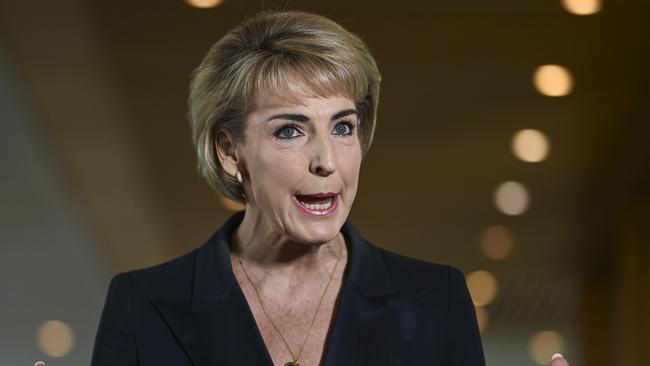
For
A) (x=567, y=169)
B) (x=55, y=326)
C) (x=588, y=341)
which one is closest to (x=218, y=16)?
(x=567, y=169)

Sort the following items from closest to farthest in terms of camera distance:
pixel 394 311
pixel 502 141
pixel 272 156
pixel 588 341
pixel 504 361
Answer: pixel 272 156
pixel 394 311
pixel 502 141
pixel 588 341
pixel 504 361

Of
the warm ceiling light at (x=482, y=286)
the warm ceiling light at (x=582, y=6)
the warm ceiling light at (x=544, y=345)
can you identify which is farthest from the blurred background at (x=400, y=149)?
the warm ceiling light at (x=544, y=345)

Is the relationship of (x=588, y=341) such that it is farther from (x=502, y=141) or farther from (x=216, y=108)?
(x=216, y=108)

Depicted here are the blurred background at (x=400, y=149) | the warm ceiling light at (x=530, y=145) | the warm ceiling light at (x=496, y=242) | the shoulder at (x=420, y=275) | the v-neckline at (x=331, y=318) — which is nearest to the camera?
the v-neckline at (x=331, y=318)

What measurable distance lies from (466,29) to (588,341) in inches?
287

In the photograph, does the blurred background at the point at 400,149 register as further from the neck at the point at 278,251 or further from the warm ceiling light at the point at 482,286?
the neck at the point at 278,251

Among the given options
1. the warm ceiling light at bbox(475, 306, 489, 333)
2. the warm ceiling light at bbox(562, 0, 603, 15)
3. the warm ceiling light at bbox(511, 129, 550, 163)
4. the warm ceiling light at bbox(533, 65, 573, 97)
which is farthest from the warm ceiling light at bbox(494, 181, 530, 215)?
the warm ceiling light at bbox(475, 306, 489, 333)

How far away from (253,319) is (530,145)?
6.13 metres

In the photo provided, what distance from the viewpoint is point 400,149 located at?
802 cm

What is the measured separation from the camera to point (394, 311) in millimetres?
2127

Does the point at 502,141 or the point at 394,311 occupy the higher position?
the point at 394,311

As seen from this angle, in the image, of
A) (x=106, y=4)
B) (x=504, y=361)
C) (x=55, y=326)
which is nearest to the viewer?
(x=106, y=4)

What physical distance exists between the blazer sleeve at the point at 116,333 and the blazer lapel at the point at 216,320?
2.1 inches

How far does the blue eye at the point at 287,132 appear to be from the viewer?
198 centimetres
